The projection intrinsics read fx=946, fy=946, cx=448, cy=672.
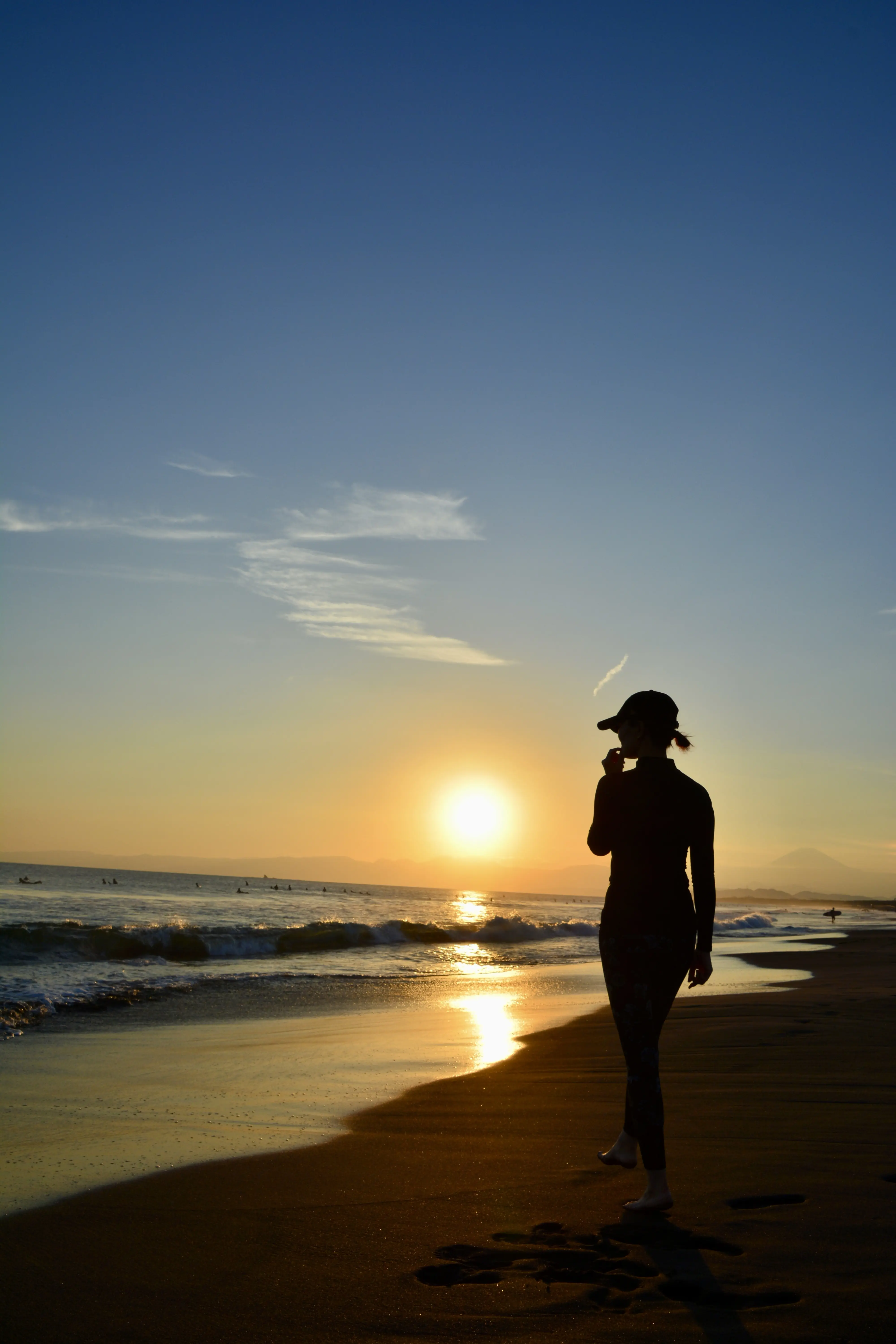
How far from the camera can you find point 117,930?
19484 mm

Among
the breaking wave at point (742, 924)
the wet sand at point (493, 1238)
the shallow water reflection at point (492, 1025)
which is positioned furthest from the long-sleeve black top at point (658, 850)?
the breaking wave at point (742, 924)

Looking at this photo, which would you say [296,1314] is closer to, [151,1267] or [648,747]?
[151,1267]

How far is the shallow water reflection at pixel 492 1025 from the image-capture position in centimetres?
840

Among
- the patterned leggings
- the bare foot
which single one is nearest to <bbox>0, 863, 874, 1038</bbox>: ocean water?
the bare foot

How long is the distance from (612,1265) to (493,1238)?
49 cm

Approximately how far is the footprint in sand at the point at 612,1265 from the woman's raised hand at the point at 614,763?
70.2 inches

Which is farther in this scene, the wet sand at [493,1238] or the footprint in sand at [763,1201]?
the footprint in sand at [763,1201]

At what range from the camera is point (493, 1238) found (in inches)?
137

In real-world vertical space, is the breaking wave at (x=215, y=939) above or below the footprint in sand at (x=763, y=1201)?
below

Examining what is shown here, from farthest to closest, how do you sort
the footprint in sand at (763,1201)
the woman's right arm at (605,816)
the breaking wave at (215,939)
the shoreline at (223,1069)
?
the breaking wave at (215,939)
the shoreline at (223,1069)
the woman's right arm at (605,816)
the footprint in sand at (763,1201)

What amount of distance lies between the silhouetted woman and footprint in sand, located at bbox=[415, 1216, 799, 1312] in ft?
2.06

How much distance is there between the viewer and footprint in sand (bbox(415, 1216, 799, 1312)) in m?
2.93

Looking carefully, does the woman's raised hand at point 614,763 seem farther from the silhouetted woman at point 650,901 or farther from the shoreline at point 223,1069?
the shoreline at point 223,1069

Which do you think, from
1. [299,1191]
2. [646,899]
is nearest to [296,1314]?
[299,1191]
